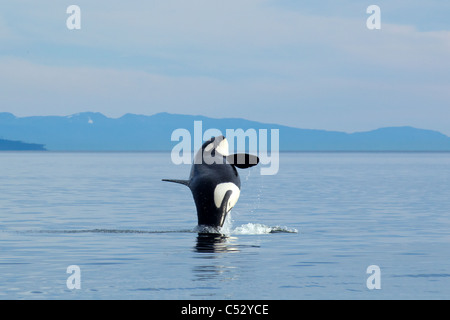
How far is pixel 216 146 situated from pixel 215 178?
4.30 ft

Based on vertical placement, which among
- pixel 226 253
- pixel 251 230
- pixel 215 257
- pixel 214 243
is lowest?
pixel 215 257

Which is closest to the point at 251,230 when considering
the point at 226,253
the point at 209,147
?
the point at 209,147

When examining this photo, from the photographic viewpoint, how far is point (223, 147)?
31.1 metres

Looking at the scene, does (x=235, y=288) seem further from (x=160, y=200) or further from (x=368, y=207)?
(x=160, y=200)

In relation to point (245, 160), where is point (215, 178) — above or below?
below

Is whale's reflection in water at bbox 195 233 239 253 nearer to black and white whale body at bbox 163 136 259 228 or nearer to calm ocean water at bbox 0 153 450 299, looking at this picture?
calm ocean water at bbox 0 153 450 299

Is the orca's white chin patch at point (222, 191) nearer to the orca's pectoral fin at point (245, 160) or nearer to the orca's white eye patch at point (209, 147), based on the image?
the orca's pectoral fin at point (245, 160)

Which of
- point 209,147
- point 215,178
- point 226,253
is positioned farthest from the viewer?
point 209,147

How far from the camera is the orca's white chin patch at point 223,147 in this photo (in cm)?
3089

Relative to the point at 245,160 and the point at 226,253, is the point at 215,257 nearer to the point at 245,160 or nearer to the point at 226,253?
the point at 226,253

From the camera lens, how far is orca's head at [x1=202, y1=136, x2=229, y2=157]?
30.8 metres

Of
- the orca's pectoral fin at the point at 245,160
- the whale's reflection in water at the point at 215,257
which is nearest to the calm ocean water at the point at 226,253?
the whale's reflection in water at the point at 215,257

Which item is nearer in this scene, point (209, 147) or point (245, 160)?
point (245, 160)

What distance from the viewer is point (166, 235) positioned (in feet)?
108
